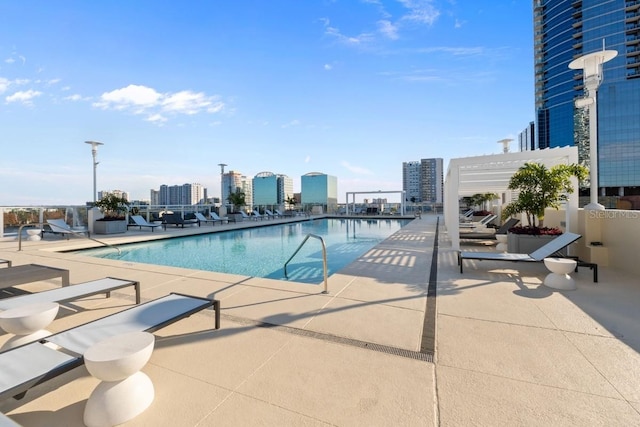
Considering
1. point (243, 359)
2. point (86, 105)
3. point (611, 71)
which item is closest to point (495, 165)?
point (243, 359)

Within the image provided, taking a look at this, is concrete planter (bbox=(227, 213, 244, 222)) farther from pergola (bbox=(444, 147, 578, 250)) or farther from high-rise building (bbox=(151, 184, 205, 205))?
high-rise building (bbox=(151, 184, 205, 205))

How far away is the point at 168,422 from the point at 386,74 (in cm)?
1239

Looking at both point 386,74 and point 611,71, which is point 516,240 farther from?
point 611,71

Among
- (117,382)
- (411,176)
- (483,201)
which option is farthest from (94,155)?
(411,176)

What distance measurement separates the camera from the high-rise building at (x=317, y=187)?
1594 inches

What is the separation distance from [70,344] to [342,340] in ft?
6.41

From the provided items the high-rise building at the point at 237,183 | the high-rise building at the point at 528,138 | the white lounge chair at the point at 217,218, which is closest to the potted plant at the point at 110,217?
the white lounge chair at the point at 217,218

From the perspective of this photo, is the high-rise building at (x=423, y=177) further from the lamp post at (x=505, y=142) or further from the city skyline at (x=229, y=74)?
the lamp post at (x=505, y=142)

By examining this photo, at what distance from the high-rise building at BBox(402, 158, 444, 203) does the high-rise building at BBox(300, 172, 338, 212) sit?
111ft

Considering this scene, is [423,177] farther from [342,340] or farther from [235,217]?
[342,340]

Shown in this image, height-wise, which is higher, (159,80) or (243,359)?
(159,80)

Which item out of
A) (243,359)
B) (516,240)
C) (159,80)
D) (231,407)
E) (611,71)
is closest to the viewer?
(231,407)

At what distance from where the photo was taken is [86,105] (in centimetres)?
1086

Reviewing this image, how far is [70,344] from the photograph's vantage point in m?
1.96
